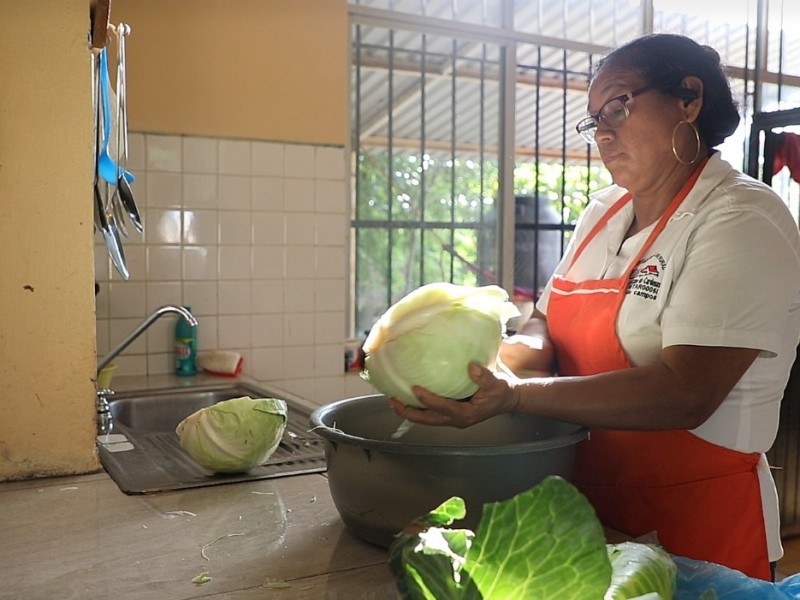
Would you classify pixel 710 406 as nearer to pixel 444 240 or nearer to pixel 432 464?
pixel 432 464

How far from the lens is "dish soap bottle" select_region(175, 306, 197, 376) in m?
3.29

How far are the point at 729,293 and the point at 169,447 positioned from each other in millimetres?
1449

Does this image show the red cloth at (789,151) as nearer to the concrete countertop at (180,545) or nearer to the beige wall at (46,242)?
the concrete countertop at (180,545)

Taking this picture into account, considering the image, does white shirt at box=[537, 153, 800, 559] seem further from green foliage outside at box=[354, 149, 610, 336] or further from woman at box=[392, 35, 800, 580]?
green foliage outside at box=[354, 149, 610, 336]

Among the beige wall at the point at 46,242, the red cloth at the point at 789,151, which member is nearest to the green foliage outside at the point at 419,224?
the red cloth at the point at 789,151

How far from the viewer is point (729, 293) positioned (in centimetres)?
146

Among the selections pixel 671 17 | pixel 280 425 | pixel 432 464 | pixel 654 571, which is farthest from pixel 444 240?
pixel 654 571

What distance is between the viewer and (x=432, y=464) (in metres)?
1.24

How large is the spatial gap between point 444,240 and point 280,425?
2.47m

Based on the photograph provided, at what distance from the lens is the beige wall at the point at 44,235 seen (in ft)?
5.55

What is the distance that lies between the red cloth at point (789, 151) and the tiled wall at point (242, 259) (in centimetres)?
209

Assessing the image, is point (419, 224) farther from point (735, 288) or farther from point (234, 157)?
point (735, 288)

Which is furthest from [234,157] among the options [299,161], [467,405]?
[467,405]

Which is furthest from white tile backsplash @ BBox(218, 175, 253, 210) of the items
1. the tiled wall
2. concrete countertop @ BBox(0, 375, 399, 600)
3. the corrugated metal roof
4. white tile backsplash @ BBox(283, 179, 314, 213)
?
concrete countertop @ BBox(0, 375, 399, 600)
